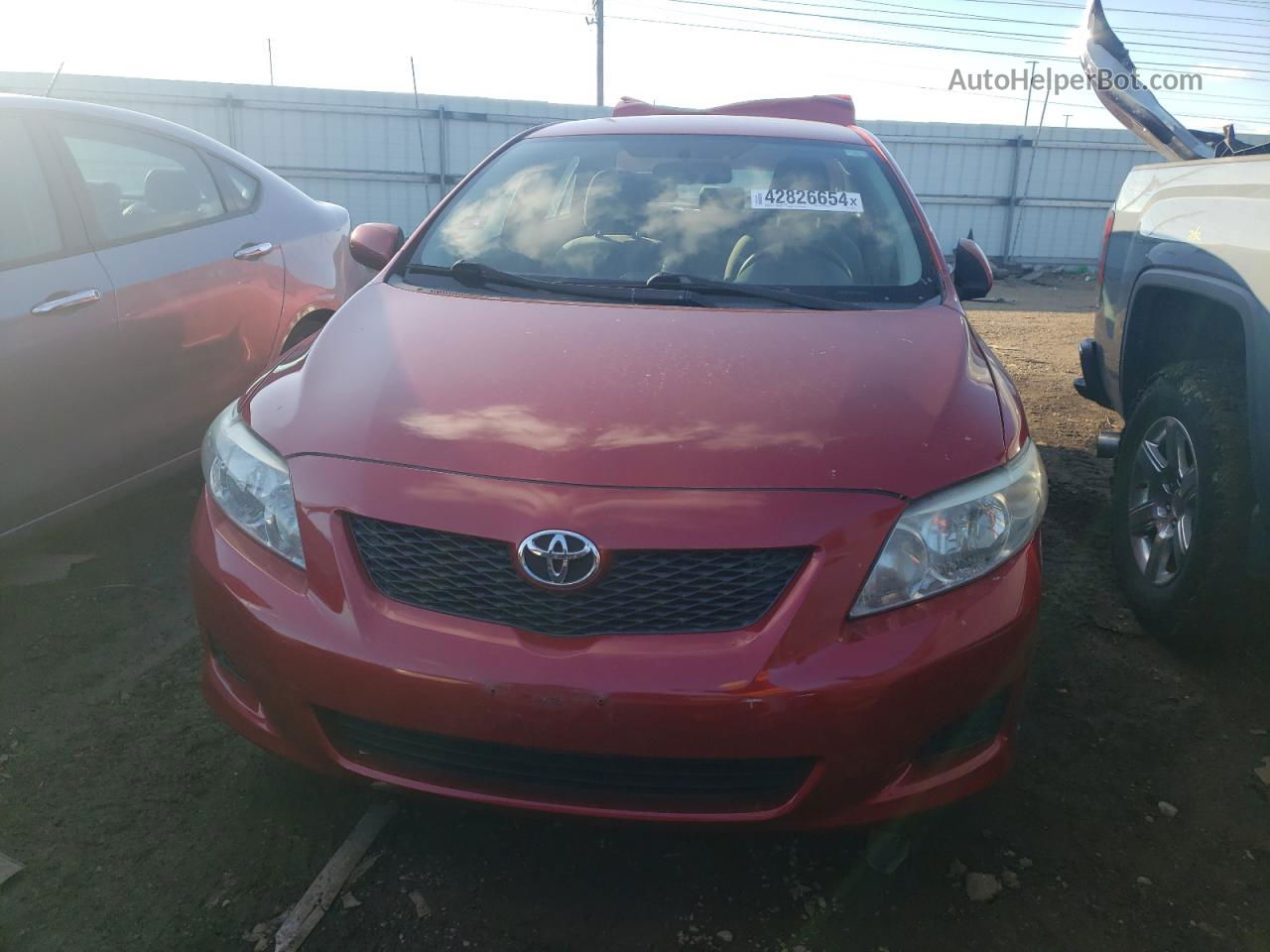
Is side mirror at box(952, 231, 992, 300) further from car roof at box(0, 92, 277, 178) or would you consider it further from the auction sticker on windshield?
car roof at box(0, 92, 277, 178)

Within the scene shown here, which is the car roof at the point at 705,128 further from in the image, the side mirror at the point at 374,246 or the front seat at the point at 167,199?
the front seat at the point at 167,199

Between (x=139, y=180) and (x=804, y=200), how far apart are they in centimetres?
250

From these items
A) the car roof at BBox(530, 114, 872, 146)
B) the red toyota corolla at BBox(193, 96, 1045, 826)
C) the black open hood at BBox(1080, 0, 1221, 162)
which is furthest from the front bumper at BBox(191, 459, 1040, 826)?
the black open hood at BBox(1080, 0, 1221, 162)

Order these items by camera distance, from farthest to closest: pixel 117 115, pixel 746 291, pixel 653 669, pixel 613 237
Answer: pixel 117 115 → pixel 613 237 → pixel 746 291 → pixel 653 669

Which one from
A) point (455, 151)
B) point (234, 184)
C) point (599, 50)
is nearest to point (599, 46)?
point (599, 50)

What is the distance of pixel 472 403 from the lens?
203 centimetres

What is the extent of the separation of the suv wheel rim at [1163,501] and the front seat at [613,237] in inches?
67.9

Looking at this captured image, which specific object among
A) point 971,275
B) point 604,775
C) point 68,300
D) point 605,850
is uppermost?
point 971,275

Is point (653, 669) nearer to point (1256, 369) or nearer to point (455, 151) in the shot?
point (1256, 369)

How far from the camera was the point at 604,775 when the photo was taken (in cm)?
176

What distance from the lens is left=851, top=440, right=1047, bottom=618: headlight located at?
5.74 feet

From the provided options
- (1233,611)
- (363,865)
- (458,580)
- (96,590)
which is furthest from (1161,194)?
(96,590)

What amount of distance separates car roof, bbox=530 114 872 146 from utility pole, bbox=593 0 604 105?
20864mm

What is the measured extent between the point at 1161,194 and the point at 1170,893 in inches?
87.1
